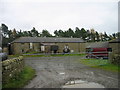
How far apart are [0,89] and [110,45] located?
2148 cm

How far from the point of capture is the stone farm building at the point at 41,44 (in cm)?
4325

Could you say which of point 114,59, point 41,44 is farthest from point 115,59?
point 41,44

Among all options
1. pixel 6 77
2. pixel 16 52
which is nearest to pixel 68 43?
pixel 16 52

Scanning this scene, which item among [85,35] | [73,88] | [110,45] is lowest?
[73,88]

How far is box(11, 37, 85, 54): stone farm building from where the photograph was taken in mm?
43247

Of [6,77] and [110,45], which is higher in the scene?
[110,45]

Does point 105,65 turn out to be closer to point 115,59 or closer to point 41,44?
point 115,59

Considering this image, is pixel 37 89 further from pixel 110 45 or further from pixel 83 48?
pixel 83 48

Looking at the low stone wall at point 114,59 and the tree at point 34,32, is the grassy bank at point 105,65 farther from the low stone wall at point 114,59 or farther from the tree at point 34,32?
the tree at point 34,32

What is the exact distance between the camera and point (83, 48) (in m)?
50.5

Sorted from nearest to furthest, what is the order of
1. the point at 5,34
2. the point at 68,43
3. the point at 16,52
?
the point at 16,52 < the point at 68,43 < the point at 5,34

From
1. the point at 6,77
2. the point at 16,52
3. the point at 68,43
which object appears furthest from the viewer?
the point at 68,43

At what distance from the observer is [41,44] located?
147ft

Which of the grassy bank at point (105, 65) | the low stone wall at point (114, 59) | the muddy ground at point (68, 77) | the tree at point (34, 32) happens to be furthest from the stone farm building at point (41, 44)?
the tree at point (34, 32)
